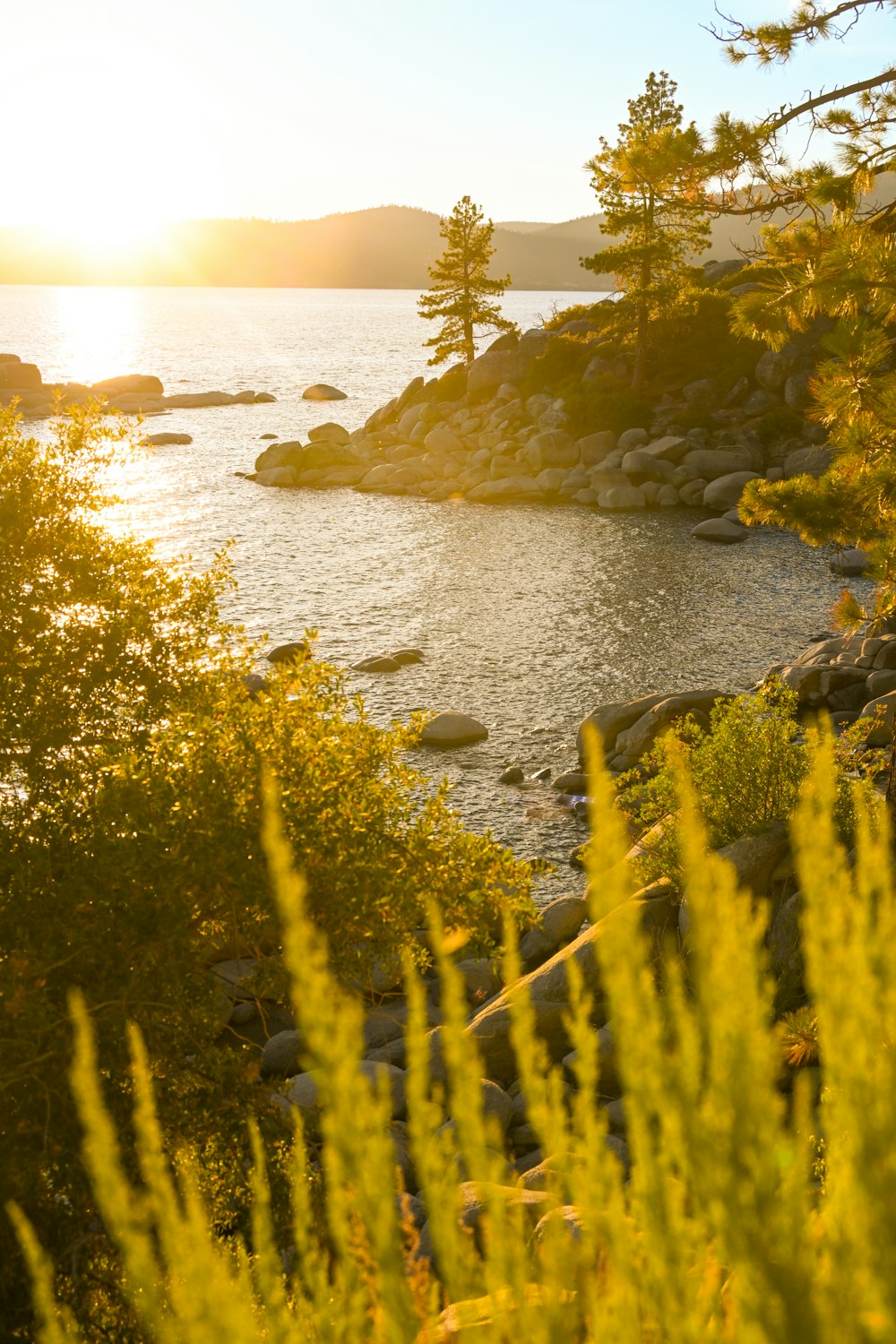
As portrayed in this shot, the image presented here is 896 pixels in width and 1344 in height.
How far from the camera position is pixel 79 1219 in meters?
6.66

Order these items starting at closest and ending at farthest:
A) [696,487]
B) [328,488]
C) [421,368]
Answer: [696,487] < [328,488] < [421,368]

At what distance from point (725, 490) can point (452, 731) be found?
931 inches

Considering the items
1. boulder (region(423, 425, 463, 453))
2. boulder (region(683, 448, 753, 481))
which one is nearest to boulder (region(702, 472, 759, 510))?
boulder (region(683, 448, 753, 481))

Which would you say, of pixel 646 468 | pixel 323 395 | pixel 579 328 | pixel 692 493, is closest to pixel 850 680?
pixel 692 493

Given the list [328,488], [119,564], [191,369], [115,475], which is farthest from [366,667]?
[191,369]

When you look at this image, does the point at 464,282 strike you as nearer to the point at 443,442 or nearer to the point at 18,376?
the point at 443,442

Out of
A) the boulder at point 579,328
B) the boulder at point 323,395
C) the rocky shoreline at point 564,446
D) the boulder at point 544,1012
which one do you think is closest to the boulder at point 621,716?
the boulder at point 544,1012

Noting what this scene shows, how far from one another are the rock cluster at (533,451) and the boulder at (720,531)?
0.08 m

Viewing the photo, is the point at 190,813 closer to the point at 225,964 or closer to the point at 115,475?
the point at 225,964

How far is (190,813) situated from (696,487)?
3636cm

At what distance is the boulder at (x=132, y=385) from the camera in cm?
8181

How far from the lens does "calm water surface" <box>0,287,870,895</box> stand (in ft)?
68.2

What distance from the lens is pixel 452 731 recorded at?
1983 cm

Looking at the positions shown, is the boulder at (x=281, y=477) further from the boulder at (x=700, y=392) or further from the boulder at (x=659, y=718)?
the boulder at (x=659, y=718)
